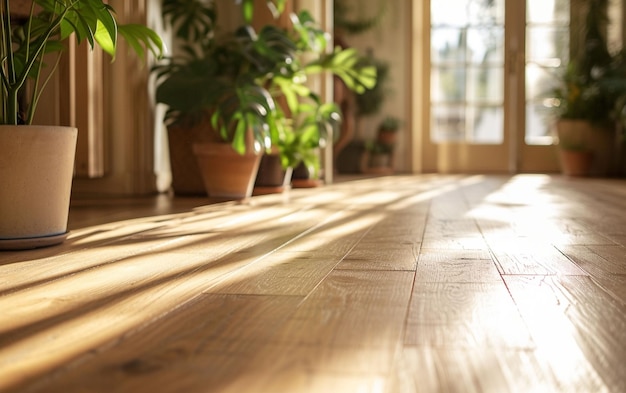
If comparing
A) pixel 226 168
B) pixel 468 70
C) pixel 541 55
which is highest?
pixel 541 55

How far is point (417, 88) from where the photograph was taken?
729 cm

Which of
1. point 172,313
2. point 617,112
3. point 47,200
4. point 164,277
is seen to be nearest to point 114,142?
point 47,200

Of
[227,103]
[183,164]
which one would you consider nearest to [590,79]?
[183,164]

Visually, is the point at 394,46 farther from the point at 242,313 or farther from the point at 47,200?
the point at 242,313

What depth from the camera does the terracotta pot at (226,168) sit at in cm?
334

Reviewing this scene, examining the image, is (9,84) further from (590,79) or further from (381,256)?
(590,79)

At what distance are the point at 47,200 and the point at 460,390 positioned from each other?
4.21 ft

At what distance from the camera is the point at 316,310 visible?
3.59ft

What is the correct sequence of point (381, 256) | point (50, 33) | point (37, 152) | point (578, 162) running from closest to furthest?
point (381, 256)
point (37, 152)
point (50, 33)
point (578, 162)

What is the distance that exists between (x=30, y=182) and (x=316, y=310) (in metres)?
0.92

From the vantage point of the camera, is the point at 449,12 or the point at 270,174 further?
the point at 449,12

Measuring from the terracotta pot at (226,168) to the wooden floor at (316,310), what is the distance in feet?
3.68

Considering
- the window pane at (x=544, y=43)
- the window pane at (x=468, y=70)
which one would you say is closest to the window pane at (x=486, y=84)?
the window pane at (x=468, y=70)

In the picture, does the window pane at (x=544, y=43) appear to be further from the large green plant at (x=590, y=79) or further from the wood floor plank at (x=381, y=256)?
the wood floor plank at (x=381, y=256)
